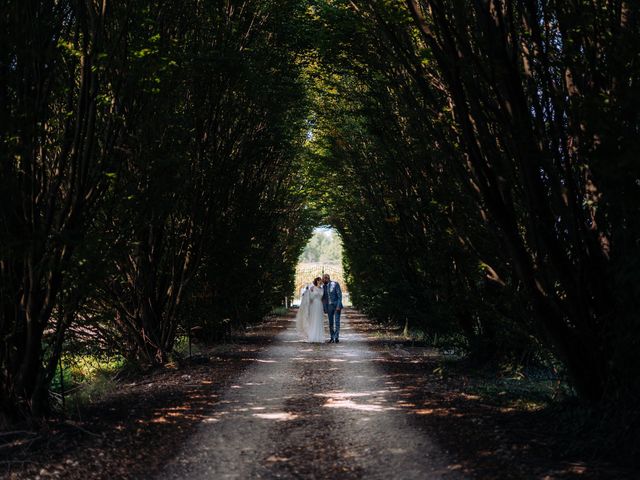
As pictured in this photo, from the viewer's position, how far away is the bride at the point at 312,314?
2056 centimetres

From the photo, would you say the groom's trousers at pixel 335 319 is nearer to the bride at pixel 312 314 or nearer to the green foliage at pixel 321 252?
the bride at pixel 312 314

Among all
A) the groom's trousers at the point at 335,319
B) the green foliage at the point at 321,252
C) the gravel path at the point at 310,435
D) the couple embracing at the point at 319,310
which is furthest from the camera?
the green foliage at the point at 321,252

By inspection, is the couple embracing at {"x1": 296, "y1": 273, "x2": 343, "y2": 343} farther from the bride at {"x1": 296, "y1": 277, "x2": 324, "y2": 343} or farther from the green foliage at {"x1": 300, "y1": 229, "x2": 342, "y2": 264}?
the green foliage at {"x1": 300, "y1": 229, "x2": 342, "y2": 264}

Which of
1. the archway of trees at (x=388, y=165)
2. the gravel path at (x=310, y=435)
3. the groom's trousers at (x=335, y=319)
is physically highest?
the archway of trees at (x=388, y=165)

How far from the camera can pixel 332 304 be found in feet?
67.8

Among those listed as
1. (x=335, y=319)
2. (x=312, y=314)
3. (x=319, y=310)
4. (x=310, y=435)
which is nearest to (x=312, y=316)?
(x=312, y=314)

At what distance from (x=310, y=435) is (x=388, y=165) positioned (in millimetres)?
7516

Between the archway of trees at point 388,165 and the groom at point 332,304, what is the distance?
6.87 meters

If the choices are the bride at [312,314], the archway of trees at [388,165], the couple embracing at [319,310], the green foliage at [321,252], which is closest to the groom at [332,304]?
the couple embracing at [319,310]

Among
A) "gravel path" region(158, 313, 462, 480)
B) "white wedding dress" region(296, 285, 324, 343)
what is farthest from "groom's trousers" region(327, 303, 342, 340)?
"gravel path" region(158, 313, 462, 480)

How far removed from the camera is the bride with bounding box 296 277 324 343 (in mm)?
20562

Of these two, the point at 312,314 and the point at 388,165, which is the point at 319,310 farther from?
the point at 388,165

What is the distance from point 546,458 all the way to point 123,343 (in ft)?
30.9

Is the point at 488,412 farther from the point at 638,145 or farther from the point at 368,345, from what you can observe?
the point at 368,345
